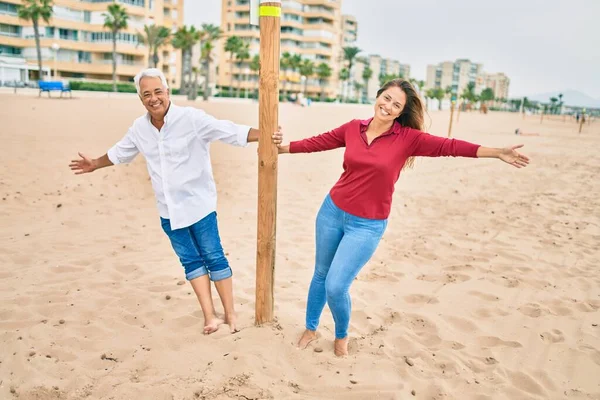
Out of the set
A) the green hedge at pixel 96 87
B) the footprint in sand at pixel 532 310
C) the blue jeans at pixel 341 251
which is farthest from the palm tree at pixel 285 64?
the blue jeans at pixel 341 251

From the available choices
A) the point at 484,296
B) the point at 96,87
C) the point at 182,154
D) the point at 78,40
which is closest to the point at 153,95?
the point at 182,154

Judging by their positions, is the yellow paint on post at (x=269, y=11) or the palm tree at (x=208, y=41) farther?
the palm tree at (x=208, y=41)

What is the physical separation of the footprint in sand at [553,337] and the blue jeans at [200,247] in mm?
2530

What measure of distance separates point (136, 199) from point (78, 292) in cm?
354

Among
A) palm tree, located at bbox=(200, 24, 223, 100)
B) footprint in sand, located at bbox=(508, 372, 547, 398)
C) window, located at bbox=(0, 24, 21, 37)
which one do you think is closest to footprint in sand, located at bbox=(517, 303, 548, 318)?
footprint in sand, located at bbox=(508, 372, 547, 398)

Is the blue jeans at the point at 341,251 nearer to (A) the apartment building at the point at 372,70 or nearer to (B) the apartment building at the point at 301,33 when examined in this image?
(B) the apartment building at the point at 301,33

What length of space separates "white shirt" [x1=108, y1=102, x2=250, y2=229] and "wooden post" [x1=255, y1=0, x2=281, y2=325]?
185mm

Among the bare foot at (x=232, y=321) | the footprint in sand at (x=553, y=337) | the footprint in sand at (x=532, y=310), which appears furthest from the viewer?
the footprint in sand at (x=532, y=310)

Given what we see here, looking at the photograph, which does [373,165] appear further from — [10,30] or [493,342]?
[10,30]

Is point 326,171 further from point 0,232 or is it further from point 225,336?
point 225,336

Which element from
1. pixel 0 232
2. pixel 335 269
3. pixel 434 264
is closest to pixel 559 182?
pixel 434 264

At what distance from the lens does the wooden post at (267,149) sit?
10.7ft

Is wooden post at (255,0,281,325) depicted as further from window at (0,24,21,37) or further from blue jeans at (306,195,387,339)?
window at (0,24,21,37)

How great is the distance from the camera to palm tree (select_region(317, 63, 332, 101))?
77.4m
